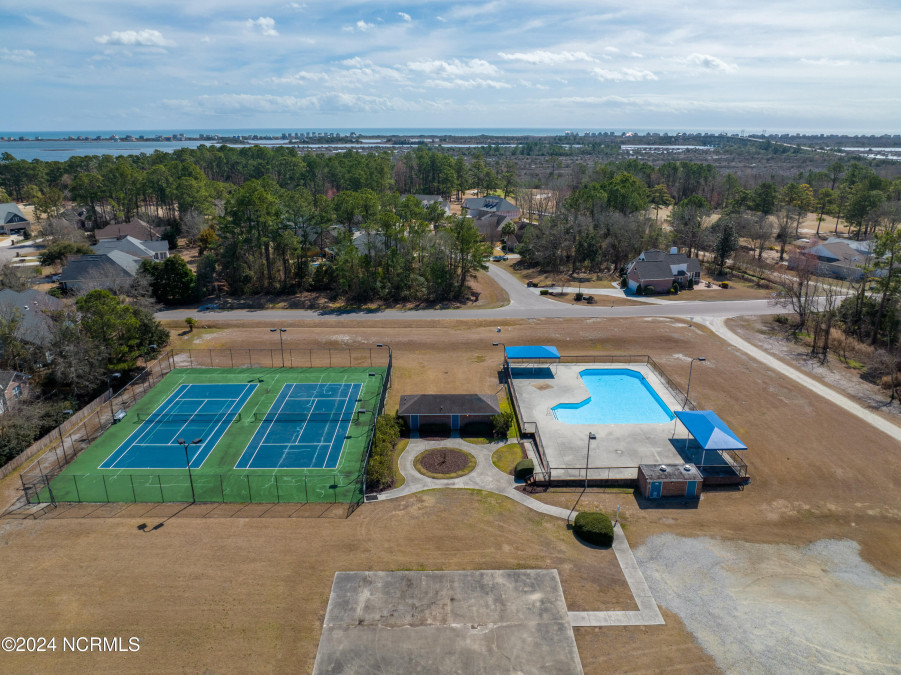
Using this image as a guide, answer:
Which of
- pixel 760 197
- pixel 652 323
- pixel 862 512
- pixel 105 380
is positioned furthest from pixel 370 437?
pixel 760 197

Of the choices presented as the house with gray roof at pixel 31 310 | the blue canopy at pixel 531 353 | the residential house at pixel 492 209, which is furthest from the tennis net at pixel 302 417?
the residential house at pixel 492 209

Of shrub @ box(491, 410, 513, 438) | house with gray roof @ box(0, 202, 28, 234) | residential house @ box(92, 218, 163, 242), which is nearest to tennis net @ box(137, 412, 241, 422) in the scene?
shrub @ box(491, 410, 513, 438)

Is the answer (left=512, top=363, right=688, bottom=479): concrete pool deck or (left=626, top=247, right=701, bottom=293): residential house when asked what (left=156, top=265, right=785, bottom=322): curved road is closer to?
(left=626, top=247, right=701, bottom=293): residential house

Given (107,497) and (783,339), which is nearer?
(107,497)

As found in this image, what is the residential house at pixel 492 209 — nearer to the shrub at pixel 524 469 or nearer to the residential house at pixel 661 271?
the residential house at pixel 661 271

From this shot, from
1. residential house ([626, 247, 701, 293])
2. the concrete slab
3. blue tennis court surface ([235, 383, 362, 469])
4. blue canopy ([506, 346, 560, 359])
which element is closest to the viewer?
the concrete slab

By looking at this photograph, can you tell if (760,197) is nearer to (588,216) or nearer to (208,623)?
(588,216)

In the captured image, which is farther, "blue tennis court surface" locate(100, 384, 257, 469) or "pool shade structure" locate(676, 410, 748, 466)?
"blue tennis court surface" locate(100, 384, 257, 469)
